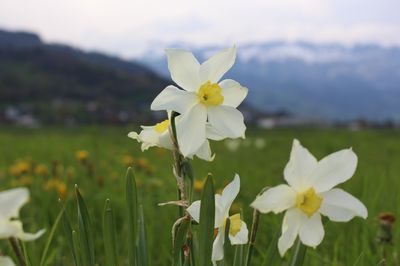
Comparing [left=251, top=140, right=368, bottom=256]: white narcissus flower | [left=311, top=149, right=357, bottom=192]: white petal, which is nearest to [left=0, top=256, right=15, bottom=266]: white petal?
[left=251, top=140, right=368, bottom=256]: white narcissus flower

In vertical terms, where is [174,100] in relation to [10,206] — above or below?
above

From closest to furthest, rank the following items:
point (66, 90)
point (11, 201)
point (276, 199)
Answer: point (11, 201), point (276, 199), point (66, 90)

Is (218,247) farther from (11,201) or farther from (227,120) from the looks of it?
(11,201)

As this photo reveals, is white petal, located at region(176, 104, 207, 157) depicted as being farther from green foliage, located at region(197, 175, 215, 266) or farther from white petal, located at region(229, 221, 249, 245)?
white petal, located at region(229, 221, 249, 245)

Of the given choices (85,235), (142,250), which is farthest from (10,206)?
(142,250)

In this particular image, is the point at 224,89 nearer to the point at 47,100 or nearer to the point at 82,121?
the point at 82,121

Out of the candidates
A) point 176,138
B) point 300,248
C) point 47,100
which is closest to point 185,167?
point 176,138

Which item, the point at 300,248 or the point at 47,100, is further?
the point at 47,100
